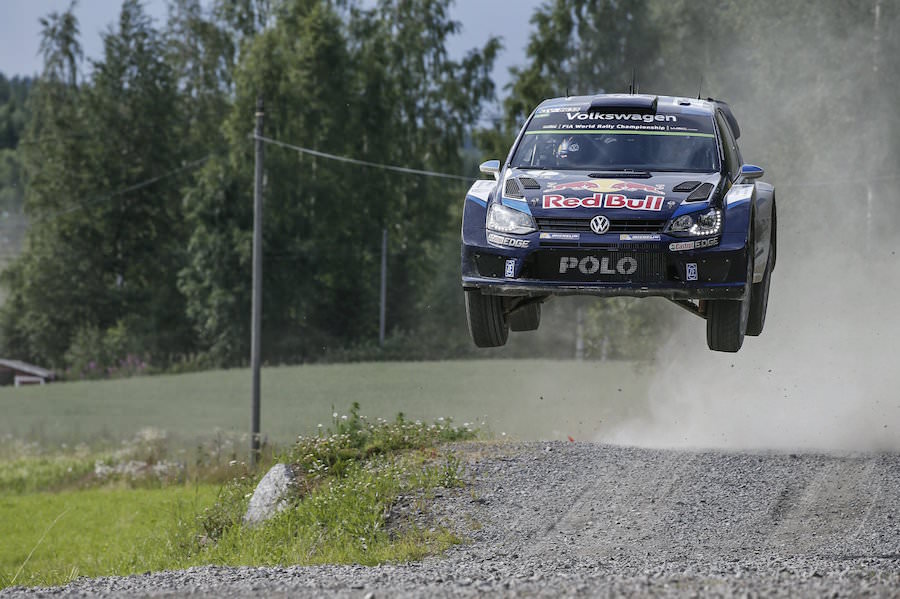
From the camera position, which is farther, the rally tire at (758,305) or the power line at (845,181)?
the power line at (845,181)

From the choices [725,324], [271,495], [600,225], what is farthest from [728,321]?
[271,495]

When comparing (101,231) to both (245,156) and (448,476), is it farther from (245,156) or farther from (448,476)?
(448,476)

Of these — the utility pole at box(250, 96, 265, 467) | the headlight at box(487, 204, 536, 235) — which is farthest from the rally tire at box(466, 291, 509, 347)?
the utility pole at box(250, 96, 265, 467)

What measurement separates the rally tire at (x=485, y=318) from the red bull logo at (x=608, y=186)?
0.98 metres

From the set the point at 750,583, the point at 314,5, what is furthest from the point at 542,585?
the point at 314,5

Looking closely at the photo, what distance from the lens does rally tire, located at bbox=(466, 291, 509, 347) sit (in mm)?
9117

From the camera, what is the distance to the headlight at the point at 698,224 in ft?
27.9

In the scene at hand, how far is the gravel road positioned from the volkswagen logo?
2.38 meters

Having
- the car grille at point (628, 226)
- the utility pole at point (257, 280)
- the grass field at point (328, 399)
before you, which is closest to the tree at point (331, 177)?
the grass field at point (328, 399)

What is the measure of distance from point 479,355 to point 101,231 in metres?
21.6

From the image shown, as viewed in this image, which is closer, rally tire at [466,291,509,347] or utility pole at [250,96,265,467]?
rally tire at [466,291,509,347]

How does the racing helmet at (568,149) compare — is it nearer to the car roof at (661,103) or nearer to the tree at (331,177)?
the car roof at (661,103)

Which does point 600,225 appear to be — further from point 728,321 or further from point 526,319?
point 526,319

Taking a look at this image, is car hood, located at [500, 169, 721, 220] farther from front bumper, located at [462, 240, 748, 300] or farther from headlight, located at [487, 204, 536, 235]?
front bumper, located at [462, 240, 748, 300]
